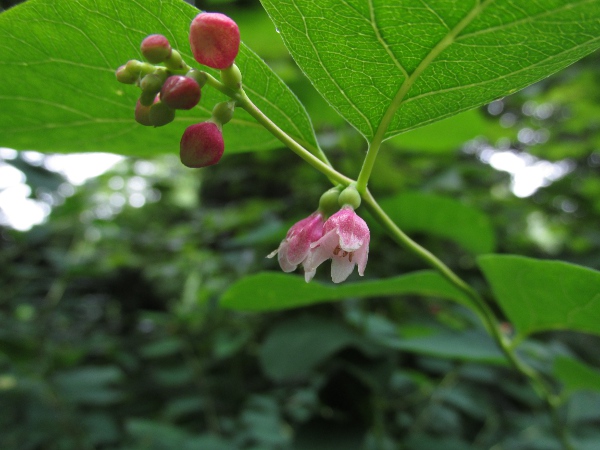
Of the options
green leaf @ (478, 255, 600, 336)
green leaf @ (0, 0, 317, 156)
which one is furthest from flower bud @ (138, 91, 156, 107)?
green leaf @ (478, 255, 600, 336)

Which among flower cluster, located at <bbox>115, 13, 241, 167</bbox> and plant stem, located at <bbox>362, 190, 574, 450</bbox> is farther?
plant stem, located at <bbox>362, 190, 574, 450</bbox>

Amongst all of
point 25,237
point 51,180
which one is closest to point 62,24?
point 51,180

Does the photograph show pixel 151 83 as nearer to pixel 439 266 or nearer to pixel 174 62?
pixel 174 62

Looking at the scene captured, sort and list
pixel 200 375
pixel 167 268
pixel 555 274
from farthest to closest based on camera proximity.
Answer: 1. pixel 167 268
2. pixel 200 375
3. pixel 555 274

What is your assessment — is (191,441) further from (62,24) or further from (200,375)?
(62,24)

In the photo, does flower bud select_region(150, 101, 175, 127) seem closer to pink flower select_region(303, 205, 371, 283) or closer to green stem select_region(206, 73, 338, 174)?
green stem select_region(206, 73, 338, 174)

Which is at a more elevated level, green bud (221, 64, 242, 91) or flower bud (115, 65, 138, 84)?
green bud (221, 64, 242, 91)
